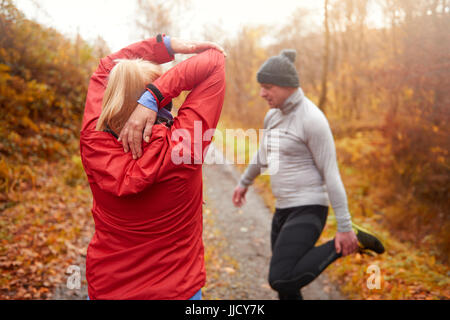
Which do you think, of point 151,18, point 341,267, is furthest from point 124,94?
point 151,18

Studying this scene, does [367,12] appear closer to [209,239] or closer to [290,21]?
[290,21]

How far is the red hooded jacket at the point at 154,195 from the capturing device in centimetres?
141

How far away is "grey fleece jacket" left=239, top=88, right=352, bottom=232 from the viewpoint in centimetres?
266

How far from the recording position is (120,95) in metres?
1.45

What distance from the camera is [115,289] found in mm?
1605

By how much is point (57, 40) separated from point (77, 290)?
796 cm

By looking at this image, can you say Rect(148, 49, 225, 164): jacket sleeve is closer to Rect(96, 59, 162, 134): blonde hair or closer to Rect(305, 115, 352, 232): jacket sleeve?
Rect(96, 59, 162, 134): blonde hair

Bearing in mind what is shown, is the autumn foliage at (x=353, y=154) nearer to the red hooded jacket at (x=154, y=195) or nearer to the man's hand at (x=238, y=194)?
the man's hand at (x=238, y=194)

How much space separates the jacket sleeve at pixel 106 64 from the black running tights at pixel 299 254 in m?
1.78

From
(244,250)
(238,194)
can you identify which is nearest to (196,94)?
(238,194)

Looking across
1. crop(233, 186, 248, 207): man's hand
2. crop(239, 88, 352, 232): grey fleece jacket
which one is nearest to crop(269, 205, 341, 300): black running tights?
crop(239, 88, 352, 232): grey fleece jacket

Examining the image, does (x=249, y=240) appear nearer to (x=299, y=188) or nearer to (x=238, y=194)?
(x=238, y=194)

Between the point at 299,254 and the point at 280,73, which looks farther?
the point at 280,73

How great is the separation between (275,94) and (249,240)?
11.0ft
